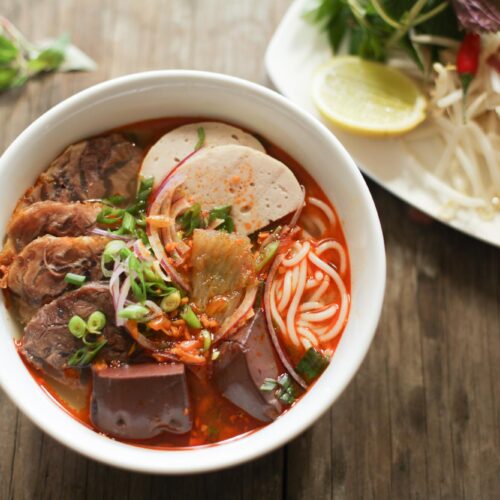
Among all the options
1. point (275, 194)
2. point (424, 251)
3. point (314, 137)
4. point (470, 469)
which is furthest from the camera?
point (424, 251)

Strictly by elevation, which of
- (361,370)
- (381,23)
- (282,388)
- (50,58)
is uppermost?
(381,23)

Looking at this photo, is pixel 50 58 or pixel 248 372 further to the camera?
pixel 50 58

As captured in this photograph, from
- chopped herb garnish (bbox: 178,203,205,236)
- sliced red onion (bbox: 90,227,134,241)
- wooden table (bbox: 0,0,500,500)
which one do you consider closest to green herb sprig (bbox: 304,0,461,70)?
wooden table (bbox: 0,0,500,500)

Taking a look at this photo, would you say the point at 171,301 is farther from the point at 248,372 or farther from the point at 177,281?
the point at 248,372

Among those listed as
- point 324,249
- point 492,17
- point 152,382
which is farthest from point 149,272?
point 492,17

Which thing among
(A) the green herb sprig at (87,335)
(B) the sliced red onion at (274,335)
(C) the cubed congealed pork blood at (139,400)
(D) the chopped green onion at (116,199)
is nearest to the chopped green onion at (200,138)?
(D) the chopped green onion at (116,199)

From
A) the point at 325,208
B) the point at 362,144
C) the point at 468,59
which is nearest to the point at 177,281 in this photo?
the point at 325,208

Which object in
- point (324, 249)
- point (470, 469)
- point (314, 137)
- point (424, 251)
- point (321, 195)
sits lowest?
point (470, 469)

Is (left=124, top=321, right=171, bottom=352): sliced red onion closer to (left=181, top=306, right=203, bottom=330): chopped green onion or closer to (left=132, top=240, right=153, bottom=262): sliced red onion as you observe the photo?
(left=181, top=306, right=203, bottom=330): chopped green onion

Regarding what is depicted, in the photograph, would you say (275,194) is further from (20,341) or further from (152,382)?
(20,341)
